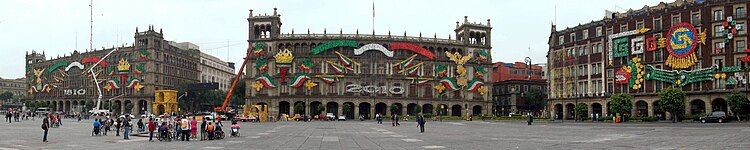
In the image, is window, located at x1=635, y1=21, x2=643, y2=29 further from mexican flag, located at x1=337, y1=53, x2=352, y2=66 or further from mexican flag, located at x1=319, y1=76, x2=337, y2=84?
mexican flag, located at x1=319, y1=76, x2=337, y2=84

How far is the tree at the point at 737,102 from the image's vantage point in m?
70.9

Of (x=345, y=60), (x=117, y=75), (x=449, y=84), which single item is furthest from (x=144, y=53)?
(x=449, y=84)

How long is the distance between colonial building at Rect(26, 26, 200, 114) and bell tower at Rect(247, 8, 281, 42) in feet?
105

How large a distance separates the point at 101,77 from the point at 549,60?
310ft

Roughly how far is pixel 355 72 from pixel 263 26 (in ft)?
59.8

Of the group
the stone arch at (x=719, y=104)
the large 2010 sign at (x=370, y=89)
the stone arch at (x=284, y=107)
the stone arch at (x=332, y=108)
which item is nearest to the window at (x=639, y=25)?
the stone arch at (x=719, y=104)

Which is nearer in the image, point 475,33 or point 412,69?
point 412,69

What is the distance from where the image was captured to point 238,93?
148875 millimetres

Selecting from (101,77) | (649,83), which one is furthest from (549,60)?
Result: (101,77)

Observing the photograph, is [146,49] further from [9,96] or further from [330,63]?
[9,96]

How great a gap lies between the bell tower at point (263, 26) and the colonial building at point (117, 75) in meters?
32.1

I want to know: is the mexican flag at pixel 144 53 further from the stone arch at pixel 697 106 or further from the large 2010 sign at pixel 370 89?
the stone arch at pixel 697 106

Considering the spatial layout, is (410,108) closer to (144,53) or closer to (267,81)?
(267,81)

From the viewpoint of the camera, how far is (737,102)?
70875 millimetres
